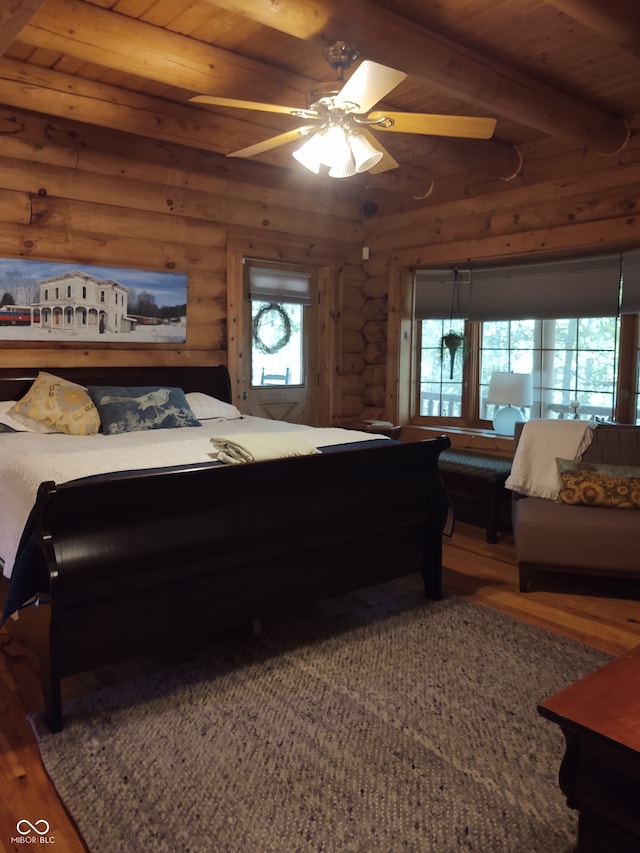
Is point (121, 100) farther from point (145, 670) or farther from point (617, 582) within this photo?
point (617, 582)

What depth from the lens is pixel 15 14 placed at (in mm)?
2232

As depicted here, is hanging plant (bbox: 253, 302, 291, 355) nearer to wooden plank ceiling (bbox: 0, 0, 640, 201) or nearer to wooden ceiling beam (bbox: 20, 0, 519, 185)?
wooden plank ceiling (bbox: 0, 0, 640, 201)

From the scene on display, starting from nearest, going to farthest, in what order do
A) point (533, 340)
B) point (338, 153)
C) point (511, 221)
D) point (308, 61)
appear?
point (338, 153)
point (308, 61)
point (511, 221)
point (533, 340)

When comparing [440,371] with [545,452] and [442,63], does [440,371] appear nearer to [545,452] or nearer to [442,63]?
[545,452]

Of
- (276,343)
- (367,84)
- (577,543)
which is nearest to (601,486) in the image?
(577,543)


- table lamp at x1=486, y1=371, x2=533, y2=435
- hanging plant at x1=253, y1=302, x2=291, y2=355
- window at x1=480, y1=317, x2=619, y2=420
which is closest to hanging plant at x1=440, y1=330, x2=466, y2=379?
window at x1=480, y1=317, x2=619, y2=420

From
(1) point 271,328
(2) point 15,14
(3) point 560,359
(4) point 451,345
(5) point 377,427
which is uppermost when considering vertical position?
(2) point 15,14

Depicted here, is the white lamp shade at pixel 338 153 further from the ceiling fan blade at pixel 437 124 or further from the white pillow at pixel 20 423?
the white pillow at pixel 20 423

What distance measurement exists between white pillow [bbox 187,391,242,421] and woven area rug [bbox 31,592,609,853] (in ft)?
6.44

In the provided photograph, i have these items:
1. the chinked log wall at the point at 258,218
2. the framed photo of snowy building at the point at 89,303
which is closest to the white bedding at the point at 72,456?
the framed photo of snowy building at the point at 89,303

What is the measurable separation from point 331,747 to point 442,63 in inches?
115

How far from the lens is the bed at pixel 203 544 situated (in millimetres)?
2328

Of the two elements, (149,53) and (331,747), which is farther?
(149,53)

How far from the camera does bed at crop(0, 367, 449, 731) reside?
2328mm
